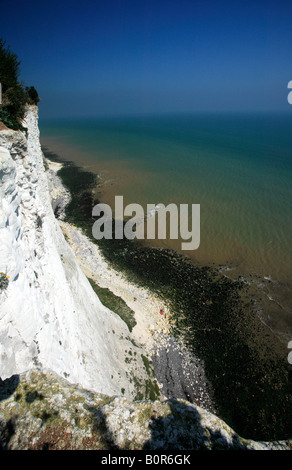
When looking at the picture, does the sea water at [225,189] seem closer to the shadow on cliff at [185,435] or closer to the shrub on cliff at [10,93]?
the shadow on cliff at [185,435]

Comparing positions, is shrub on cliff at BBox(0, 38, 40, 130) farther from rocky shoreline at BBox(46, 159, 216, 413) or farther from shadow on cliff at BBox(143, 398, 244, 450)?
rocky shoreline at BBox(46, 159, 216, 413)

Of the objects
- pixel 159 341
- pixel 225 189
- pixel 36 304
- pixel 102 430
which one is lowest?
pixel 159 341

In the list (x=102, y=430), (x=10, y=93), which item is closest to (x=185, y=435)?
(x=102, y=430)

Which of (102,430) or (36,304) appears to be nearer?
(102,430)

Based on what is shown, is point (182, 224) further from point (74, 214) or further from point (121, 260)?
point (74, 214)

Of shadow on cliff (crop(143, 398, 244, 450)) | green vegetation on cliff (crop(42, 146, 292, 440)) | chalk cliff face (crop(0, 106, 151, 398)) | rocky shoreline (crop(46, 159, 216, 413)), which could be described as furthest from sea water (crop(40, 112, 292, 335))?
shadow on cliff (crop(143, 398, 244, 450))

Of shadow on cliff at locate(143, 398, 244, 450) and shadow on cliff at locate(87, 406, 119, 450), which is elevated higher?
shadow on cliff at locate(87, 406, 119, 450)

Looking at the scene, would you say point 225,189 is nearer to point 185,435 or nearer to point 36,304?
point 36,304
